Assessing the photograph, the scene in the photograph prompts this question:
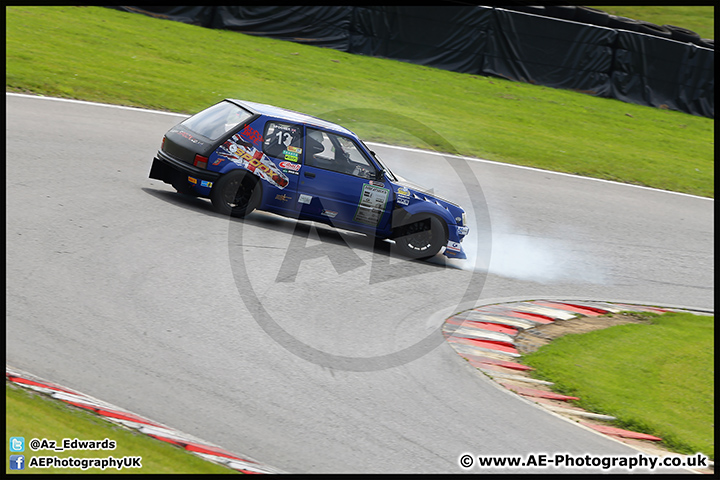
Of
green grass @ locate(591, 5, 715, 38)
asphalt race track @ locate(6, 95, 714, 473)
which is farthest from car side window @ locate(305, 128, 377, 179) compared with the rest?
green grass @ locate(591, 5, 715, 38)

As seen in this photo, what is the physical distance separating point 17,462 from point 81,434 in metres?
0.53

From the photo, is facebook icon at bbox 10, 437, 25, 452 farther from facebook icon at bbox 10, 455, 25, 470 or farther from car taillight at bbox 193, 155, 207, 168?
car taillight at bbox 193, 155, 207, 168

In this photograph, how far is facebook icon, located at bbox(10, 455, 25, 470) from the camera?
440cm

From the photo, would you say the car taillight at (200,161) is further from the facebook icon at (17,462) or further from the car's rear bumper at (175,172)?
the facebook icon at (17,462)

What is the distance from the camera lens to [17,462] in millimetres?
4449

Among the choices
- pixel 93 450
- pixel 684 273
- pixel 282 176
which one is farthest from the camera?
pixel 684 273

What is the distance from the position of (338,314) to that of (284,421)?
233 cm

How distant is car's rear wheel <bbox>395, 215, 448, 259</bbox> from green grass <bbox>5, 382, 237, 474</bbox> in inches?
225

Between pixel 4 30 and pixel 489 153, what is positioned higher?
pixel 4 30

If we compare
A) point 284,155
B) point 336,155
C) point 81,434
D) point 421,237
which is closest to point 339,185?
point 336,155

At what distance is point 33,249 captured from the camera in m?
7.95

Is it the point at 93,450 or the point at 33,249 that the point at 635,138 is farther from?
the point at 93,450

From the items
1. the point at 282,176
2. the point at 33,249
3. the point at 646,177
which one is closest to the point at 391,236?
the point at 282,176

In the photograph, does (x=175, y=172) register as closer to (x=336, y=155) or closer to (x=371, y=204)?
(x=336, y=155)
